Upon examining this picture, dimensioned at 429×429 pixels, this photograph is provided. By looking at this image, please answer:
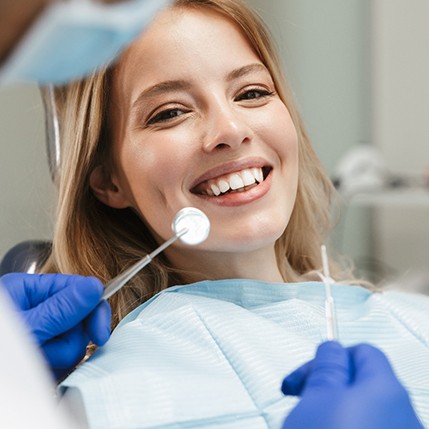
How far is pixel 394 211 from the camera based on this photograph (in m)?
3.45

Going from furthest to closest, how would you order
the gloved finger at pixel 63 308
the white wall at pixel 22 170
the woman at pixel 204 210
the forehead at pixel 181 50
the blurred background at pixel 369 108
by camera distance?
1. the blurred background at pixel 369 108
2. the white wall at pixel 22 170
3. the forehead at pixel 181 50
4. the woman at pixel 204 210
5. the gloved finger at pixel 63 308

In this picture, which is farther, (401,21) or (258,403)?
(401,21)

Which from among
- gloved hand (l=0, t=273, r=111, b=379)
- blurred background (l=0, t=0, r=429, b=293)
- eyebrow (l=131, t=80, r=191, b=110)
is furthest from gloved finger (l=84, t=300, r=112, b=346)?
blurred background (l=0, t=0, r=429, b=293)

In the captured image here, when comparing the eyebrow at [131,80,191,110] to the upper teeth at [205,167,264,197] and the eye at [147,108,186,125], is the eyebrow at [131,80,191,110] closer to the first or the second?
the eye at [147,108,186,125]

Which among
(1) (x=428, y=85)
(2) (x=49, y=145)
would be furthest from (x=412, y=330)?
(1) (x=428, y=85)

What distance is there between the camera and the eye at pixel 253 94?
125 centimetres

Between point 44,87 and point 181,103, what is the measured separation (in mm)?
298

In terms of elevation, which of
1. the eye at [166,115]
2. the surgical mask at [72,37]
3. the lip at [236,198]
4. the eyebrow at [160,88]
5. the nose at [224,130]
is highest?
the eyebrow at [160,88]

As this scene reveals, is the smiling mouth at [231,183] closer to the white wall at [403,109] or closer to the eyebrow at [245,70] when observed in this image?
the eyebrow at [245,70]

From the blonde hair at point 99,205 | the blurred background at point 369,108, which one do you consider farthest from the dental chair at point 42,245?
the blurred background at point 369,108

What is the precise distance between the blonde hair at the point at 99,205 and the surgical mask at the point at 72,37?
750 millimetres

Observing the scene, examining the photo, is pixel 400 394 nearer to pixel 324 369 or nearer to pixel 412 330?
pixel 324 369

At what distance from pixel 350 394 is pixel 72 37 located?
1.51 ft

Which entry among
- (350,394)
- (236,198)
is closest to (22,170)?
(236,198)
